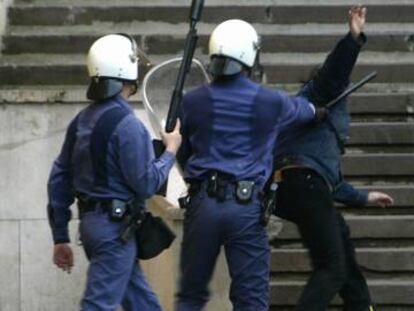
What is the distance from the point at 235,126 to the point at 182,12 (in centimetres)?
414

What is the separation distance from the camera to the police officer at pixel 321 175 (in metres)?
6.74

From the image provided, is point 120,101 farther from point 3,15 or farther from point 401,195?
point 3,15

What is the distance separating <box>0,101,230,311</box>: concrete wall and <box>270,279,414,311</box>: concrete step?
5.82ft

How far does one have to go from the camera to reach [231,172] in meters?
6.29

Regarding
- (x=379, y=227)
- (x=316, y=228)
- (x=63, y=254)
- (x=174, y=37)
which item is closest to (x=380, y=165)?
(x=379, y=227)

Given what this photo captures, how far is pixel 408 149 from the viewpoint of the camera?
9.21 m

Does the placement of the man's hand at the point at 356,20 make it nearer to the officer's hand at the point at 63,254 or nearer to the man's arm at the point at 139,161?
the man's arm at the point at 139,161

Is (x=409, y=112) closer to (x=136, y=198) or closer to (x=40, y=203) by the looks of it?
(x=40, y=203)

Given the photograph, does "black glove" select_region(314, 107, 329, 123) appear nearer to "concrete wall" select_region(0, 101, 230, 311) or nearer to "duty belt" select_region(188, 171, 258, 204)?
"duty belt" select_region(188, 171, 258, 204)

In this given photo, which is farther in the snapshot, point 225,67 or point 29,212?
point 29,212

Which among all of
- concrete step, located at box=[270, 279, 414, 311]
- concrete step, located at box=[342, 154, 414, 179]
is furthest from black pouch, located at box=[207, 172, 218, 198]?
concrete step, located at box=[342, 154, 414, 179]

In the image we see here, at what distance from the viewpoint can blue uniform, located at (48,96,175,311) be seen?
6078 mm

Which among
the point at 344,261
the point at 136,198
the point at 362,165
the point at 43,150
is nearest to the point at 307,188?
the point at 344,261

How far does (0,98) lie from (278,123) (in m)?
3.50
